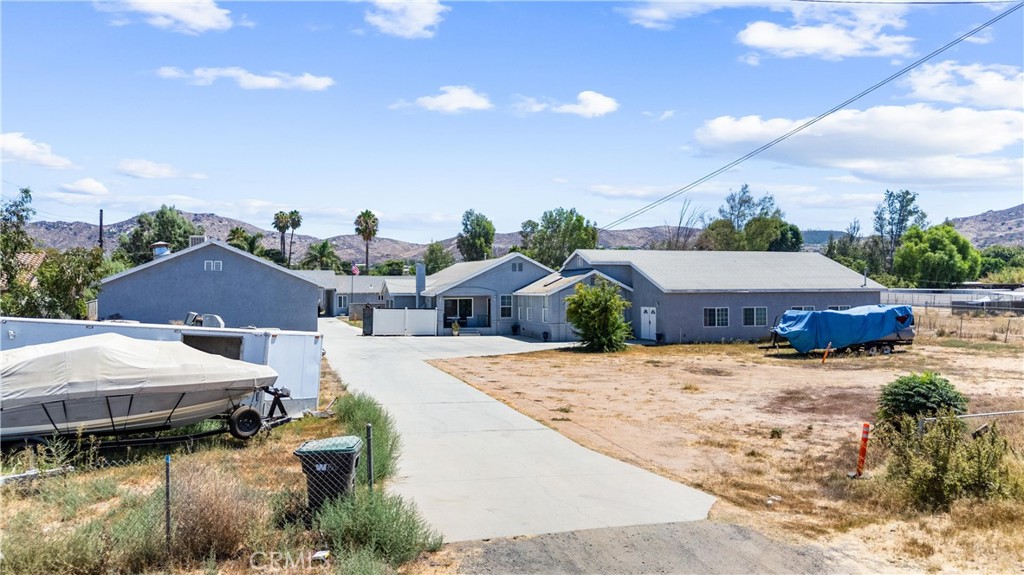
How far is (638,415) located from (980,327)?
37.1 meters

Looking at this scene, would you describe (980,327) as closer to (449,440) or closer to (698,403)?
(698,403)

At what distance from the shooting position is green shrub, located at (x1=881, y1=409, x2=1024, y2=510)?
10.2 meters

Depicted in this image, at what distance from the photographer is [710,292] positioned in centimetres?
3966

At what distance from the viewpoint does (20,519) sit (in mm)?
7945

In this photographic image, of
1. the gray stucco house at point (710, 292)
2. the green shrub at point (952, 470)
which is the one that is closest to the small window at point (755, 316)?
the gray stucco house at point (710, 292)

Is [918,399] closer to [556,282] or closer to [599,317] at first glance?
[599,317]

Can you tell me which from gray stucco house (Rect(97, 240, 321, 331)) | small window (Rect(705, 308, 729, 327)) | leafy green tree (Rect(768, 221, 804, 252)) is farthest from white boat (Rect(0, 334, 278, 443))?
leafy green tree (Rect(768, 221, 804, 252))

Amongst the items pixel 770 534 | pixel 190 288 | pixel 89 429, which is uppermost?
pixel 190 288

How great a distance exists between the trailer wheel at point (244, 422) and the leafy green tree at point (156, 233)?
67.5 metres

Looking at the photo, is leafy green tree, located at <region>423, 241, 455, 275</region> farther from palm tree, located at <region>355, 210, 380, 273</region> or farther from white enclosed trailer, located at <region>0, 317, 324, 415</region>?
white enclosed trailer, located at <region>0, 317, 324, 415</region>

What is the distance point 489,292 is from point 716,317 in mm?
14335

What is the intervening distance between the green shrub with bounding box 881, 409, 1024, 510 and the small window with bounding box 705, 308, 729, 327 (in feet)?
95.3

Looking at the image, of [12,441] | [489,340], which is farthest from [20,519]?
[489,340]

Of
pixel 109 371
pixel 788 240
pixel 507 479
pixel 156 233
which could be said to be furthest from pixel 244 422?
pixel 788 240
